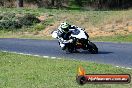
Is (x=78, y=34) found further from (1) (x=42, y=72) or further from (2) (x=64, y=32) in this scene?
(1) (x=42, y=72)

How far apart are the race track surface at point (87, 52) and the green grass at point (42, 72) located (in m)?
1.74

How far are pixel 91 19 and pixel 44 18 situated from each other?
16.8ft

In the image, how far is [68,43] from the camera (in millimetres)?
22078

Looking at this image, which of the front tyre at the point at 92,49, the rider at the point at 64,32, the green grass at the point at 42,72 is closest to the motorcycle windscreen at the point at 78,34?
the rider at the point at 64,32

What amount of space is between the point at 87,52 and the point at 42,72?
275 inches

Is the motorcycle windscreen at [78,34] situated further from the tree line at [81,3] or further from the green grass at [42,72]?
the tree line at [81,3]

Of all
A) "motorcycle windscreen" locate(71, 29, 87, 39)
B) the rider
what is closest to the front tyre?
"motorcycle windscreen" locate(71, 29, 87, 39)

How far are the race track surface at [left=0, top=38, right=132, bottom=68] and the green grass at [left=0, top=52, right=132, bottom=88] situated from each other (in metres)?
1.74

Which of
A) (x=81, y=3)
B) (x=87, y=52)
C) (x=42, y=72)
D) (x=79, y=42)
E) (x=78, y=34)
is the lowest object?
(x=81, y=3)

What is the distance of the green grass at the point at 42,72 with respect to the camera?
1344 cm

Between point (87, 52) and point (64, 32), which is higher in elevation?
point (64, 32)

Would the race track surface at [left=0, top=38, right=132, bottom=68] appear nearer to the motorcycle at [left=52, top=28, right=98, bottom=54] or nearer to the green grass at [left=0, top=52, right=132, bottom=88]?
the motorcycle at [left=52, top=28, right=98, bottom=54]

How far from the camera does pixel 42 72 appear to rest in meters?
15.7

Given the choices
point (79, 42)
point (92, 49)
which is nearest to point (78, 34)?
point (79, 42)
